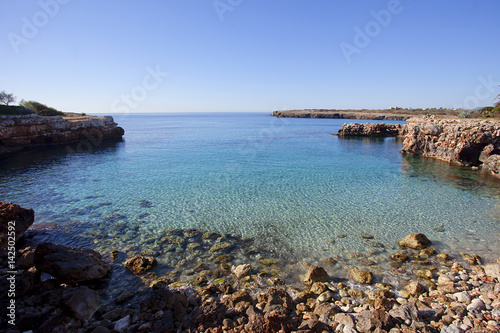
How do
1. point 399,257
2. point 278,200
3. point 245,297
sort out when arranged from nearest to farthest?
point 245,297
point 399,257
point 278,200

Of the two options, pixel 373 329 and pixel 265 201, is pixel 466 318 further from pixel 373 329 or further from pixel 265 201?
pixel 265 201

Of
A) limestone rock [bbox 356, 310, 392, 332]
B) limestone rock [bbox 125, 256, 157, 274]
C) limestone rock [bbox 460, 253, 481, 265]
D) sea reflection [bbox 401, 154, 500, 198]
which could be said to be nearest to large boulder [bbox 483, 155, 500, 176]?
sea reflection [bbox 401, 154, 500, 198]

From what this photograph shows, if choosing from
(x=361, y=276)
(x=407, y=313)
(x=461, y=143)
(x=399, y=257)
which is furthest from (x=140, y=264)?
(x=461, y=143)

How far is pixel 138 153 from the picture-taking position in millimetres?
31953

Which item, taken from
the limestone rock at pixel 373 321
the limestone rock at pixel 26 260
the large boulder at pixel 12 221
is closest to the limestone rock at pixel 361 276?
the limestone rock at pixel 373 321

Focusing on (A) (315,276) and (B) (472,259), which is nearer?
(A) (315,276)

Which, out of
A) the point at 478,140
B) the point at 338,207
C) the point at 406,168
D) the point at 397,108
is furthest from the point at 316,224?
the point at 397,108

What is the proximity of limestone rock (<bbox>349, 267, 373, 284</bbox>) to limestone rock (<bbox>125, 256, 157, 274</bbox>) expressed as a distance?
6.40m

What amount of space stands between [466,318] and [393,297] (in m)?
1.49

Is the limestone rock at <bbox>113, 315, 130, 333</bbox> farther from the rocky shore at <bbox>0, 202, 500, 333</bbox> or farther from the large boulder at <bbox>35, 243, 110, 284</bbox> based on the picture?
the large boulder at <bbox>35, 243, 110, 284</bbox>

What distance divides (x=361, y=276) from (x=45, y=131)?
41854mm

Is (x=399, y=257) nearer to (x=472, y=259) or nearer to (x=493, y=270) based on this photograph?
(x=472, y=259)

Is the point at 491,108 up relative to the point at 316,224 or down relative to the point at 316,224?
up

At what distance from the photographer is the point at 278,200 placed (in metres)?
14.6
